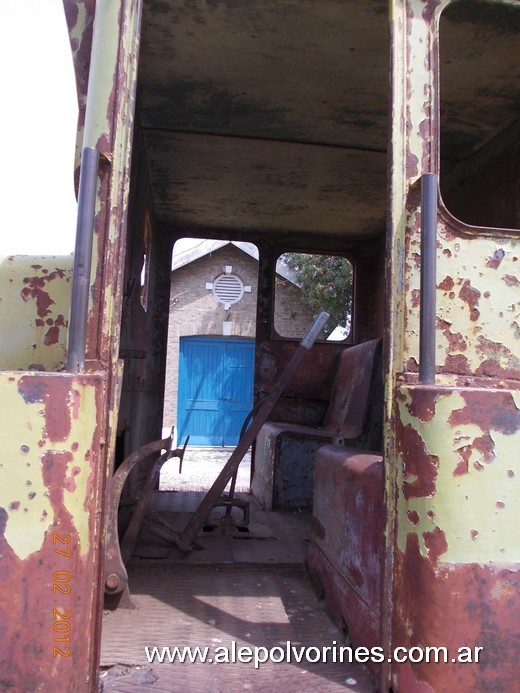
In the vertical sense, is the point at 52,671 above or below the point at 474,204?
below

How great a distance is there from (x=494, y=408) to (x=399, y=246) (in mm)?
500

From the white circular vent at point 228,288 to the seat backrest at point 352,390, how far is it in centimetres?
976

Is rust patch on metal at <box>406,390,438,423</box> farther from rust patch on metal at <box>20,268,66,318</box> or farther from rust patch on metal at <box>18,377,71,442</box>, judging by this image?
rust patch on metal at <box>20,268,66,318</box>

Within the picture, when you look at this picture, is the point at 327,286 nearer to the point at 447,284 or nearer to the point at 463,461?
the point at 447,284

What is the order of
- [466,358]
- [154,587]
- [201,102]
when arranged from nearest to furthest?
[466,358], [154,587], [201,102]

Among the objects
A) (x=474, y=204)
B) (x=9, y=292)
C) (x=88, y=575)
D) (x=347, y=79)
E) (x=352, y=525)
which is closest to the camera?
(x=88, y=575)

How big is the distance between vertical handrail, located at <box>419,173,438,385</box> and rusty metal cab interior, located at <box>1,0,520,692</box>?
2.8 inches

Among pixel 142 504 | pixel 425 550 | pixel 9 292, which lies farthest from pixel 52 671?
pixel 142 504

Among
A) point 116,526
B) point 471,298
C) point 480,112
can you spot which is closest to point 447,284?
point 471,298

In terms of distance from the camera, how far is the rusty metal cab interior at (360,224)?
1.29m

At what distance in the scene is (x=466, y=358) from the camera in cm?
151

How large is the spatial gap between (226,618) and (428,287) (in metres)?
Answer: 1.50

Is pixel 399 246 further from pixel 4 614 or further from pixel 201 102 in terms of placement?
pixel 201 102

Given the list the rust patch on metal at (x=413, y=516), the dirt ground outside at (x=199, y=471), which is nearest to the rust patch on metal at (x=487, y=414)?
the rust patch on metal at (x=413, y=516)
